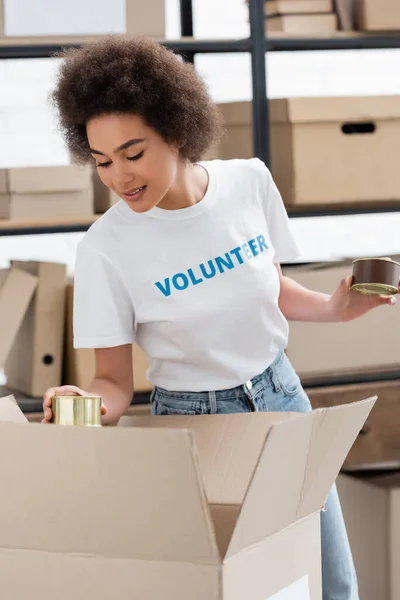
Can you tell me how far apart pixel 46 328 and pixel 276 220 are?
3.06 feet

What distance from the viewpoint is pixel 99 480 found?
2.42 feet

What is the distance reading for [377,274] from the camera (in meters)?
1.34

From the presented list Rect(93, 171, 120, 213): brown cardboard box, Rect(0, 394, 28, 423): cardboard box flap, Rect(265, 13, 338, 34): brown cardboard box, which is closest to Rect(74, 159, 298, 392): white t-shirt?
Rect(0, 394, 28, 423): cardboard box flap

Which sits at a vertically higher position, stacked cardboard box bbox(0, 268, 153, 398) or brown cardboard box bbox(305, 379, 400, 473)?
stacked cardboard box bbox(0, 268, 153, 398)

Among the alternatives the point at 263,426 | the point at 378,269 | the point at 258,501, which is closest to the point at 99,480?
the point at 258,501

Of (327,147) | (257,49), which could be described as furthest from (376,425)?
(257,49)

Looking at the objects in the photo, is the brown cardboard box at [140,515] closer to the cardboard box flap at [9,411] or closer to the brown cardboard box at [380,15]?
the cardboard box flap at [9,411]

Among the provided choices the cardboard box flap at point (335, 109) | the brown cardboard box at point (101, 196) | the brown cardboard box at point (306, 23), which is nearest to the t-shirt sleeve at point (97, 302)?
the brown cardboard box at point (101, 196)

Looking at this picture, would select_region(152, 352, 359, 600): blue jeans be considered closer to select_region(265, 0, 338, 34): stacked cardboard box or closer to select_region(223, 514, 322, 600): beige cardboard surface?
select_region(223, 514, 322, 600): beige cardboard surface

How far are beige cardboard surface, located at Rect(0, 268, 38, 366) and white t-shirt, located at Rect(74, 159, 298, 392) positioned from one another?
0.87m

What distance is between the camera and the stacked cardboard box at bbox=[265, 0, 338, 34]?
2395 millimetres

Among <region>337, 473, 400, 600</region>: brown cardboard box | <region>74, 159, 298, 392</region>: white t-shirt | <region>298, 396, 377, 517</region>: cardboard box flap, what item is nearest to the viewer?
<region>298, 396, 377, 517</region>: cardboard box flap

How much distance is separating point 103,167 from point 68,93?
0.12 m

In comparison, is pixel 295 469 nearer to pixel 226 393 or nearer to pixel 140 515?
pixel 140 515
